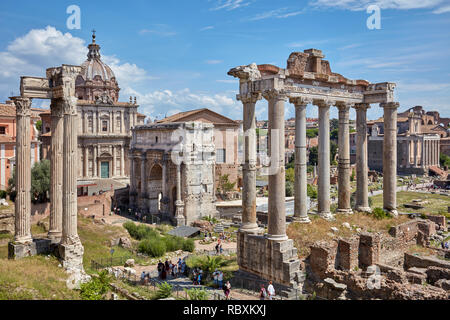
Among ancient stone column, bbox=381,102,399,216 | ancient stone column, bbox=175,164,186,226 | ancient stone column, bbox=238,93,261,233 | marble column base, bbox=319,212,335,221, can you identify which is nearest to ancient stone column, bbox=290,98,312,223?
marble column base, bbox=319,212,335,221

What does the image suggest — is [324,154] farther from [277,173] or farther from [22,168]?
[22,168]

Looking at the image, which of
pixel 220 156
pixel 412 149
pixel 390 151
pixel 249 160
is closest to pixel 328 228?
pixel 249 160

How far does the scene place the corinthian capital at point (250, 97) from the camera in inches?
601

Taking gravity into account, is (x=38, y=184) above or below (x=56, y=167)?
below

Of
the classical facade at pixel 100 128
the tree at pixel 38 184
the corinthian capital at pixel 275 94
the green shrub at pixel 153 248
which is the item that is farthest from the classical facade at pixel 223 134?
the corinthian capital at pixel 275 94

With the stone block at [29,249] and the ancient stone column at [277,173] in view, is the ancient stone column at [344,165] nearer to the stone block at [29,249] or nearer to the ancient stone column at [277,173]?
the ancient stone column at [277,173]

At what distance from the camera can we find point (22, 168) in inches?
615

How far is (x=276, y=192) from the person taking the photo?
14.6 metres

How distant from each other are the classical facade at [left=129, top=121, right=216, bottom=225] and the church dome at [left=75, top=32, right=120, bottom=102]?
43.0 ft

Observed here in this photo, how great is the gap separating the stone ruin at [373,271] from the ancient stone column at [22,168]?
1107 centimetres

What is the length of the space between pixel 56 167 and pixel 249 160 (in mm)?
7886

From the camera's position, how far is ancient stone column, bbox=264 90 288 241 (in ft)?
47.4
